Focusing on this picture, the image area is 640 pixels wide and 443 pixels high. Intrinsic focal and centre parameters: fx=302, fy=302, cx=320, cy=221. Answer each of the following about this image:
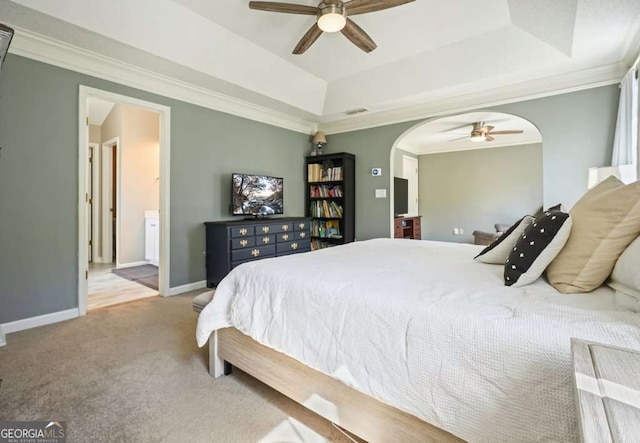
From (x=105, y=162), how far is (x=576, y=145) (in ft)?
23.2

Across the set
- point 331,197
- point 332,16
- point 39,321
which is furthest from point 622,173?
point 39,321

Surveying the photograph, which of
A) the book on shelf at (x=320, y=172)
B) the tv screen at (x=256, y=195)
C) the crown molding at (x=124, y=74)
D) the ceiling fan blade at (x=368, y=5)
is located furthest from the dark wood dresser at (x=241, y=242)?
the ceiling fan blade at (x=368, y=5)

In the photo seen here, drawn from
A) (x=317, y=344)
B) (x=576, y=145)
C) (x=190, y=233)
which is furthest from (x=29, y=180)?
(x=576, y=145)

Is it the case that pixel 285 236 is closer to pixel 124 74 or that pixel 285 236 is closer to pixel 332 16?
pixel 124 74

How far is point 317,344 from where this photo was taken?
4.15 ft

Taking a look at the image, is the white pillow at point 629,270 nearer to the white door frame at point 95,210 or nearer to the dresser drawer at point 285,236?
the dresser drawer at point 285,236

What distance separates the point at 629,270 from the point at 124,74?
157 inches

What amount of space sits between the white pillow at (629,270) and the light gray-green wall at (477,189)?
20.0ft

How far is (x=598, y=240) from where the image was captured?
109cm

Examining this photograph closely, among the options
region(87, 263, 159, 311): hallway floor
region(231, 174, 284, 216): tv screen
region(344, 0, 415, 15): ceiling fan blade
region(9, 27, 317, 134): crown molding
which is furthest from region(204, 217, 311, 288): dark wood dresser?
region(344, 0, 415, 15): ceiling fan blade

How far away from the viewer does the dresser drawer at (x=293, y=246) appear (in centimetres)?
409

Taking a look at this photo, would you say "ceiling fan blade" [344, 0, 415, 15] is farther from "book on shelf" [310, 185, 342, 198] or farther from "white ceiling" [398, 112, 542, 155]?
"book on shelf" [310, 185, 342, 198]

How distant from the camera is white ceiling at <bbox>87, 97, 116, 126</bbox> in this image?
4.80 m

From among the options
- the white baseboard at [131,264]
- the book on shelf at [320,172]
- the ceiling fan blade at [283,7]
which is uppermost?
the ceiling fan blade at [283,7]
